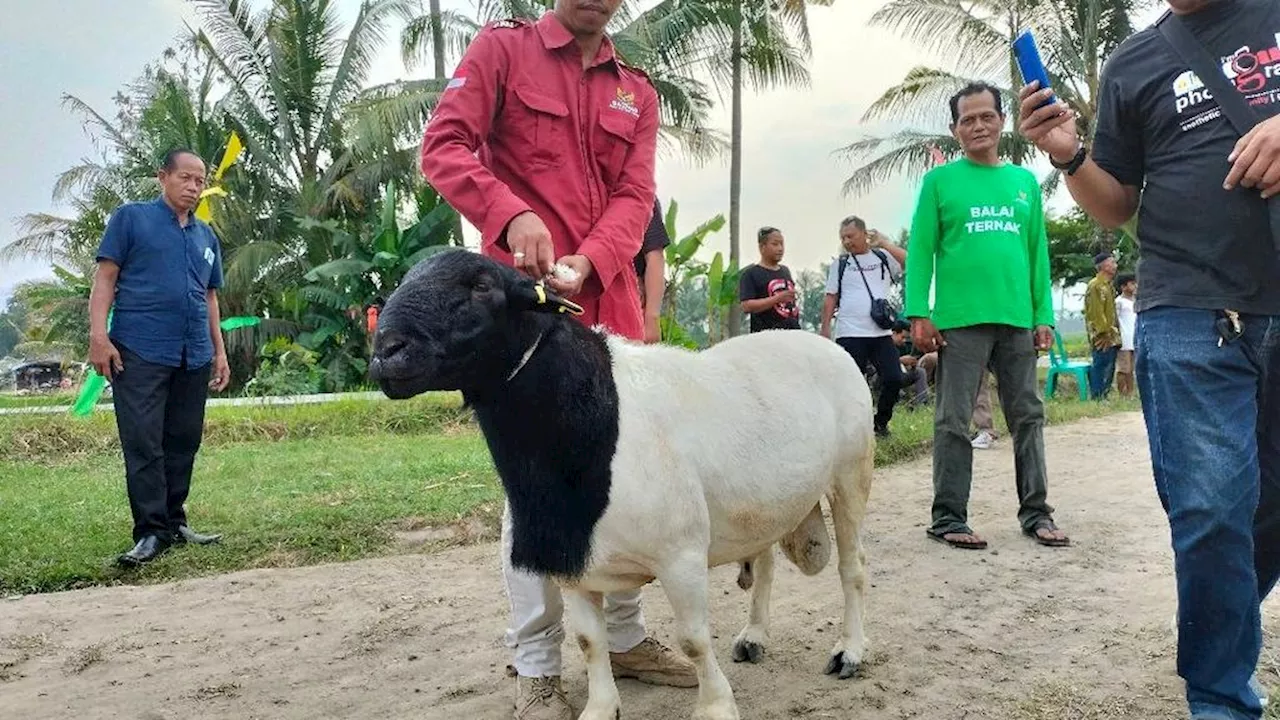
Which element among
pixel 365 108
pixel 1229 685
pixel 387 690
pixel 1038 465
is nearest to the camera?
pixel 1229 685

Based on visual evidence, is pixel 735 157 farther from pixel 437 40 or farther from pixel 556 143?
pixel 556 143

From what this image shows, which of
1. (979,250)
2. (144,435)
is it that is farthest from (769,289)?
(144,435)

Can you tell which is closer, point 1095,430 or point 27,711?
point 27,711

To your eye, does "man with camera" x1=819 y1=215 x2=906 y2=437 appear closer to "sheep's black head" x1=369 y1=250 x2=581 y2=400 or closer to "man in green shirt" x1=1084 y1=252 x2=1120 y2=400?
"man in green shirt" x1=1084 y1=252 x2=1120 y2=400

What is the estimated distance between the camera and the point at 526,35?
316 cm

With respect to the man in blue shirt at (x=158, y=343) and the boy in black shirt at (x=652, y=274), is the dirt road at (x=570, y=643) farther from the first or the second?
the boy in black shirt at (x=652, y=274)

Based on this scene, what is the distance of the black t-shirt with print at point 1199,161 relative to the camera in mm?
2502

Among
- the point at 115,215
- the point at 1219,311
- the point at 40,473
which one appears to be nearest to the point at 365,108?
the point at 40,473

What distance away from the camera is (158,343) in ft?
17.7

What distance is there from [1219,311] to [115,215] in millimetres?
5553

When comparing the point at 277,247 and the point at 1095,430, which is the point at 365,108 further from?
the point at 1095,430

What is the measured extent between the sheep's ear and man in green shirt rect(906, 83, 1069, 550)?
10.6 ft

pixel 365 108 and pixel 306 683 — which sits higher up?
pixel 365 108

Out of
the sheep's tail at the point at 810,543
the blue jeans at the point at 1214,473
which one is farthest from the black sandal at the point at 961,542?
the blue jeans at the point at 1214,473
